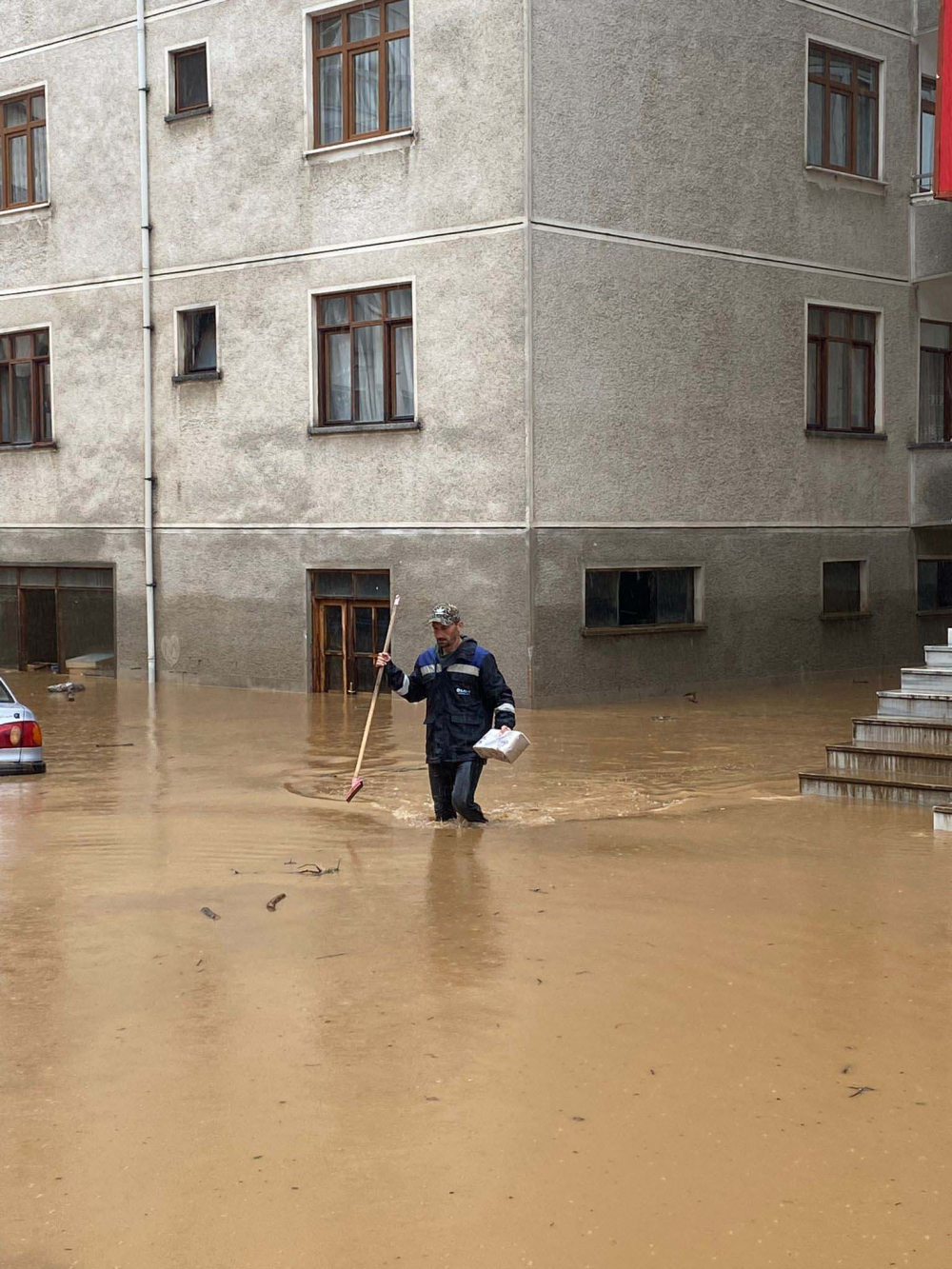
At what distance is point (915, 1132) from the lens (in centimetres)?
577

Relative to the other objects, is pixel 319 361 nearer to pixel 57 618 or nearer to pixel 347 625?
pixel 347 625

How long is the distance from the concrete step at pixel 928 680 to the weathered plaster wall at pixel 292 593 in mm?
5757

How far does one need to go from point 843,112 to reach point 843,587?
263 inches

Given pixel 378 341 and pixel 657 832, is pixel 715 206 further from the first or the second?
pixel 657 832

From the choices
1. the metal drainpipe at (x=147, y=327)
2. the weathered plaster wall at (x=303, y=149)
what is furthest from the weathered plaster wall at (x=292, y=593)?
the weathered plaster wall at (x=303, y=149)

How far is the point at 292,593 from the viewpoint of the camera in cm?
2203

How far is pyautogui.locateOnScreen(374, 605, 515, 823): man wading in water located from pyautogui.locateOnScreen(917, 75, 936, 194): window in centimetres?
1555

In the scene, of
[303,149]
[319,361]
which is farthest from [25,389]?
[303,149]

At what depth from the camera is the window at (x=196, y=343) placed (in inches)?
910

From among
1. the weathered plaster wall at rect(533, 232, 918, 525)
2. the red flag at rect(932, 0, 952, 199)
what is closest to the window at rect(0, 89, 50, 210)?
the weathered plaster wall at rect(533, 232, 918, 525)

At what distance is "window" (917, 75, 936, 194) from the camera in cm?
2452

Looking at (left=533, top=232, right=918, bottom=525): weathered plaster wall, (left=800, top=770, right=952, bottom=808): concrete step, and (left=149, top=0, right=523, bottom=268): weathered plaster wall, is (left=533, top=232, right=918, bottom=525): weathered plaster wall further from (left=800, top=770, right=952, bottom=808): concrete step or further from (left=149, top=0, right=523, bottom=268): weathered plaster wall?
(left=800, top=770, right=952, bottom=808): concrete step

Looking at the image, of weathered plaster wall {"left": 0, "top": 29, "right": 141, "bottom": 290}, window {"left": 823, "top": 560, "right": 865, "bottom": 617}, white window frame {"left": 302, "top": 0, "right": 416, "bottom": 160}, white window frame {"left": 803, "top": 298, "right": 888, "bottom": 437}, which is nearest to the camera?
white window frame {"left": 302, "top": 0, "right": 416, "bottom": 160}

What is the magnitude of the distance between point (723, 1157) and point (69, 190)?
2194 centimetres
